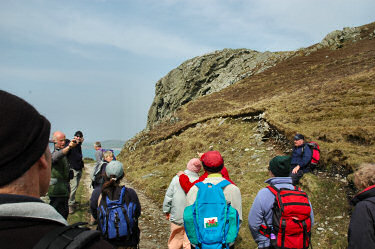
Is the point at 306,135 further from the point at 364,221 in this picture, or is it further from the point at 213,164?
the point at 364,221

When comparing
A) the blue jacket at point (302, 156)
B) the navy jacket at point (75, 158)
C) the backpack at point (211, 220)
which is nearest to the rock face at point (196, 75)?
the navy jacket at point (75, 158)

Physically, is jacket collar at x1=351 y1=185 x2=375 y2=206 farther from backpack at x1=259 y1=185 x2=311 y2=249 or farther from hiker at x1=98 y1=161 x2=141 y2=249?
hiker at x1=98 y1=161 x2=141 y2=249

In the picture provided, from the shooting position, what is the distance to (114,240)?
4.69 meters

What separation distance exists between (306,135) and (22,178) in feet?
43.3

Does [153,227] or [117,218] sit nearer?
[117,218]

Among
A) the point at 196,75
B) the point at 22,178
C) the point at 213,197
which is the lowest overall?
the point at 213,197

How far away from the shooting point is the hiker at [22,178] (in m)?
1.16

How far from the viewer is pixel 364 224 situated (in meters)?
3.60

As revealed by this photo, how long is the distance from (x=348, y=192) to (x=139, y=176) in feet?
45.9

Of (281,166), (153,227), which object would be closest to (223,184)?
(281,166)

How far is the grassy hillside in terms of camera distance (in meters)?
8.88

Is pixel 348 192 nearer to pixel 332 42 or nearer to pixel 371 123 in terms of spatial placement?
pixel 371 123

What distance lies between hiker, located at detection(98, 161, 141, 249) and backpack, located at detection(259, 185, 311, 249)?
8.28 feet

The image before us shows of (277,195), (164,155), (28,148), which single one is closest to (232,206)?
(277,195)
